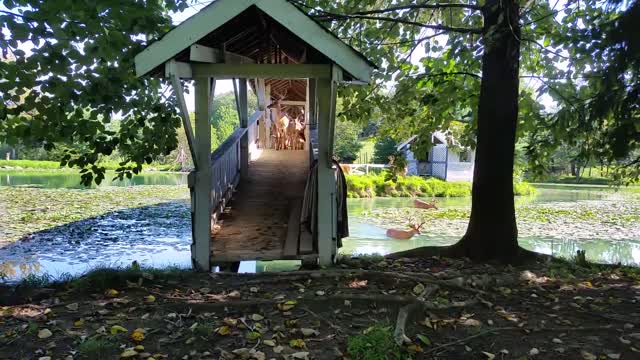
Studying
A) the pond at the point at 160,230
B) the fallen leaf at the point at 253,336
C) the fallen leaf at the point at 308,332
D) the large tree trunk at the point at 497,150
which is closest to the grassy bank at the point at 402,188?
the pond at the point at 160,230

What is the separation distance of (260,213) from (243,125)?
4.23 metres

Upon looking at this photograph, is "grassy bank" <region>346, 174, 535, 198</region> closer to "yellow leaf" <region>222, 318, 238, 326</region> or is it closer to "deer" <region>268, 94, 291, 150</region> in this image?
"deer" <region>268, 94, 291, 150</region>

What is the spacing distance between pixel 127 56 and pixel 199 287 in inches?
142

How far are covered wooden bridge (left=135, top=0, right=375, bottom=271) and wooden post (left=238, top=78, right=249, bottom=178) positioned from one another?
1159 mm

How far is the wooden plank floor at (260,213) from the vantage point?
274 inches

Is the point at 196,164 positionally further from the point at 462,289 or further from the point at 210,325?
the point at 462,289

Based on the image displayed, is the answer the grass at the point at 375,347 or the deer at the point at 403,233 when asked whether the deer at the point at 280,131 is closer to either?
the deer at the point at 403,233

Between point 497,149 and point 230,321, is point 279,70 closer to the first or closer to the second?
point 230,321

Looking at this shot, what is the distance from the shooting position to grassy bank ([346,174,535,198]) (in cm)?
3375

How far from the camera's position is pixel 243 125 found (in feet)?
41.1

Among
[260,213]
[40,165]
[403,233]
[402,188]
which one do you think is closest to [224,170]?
[260,213]

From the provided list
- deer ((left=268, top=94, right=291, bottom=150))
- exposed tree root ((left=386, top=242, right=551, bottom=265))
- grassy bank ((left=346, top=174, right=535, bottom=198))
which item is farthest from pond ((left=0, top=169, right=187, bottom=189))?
exposed tree root ((left=386, top=242, right=551, bottom=265))

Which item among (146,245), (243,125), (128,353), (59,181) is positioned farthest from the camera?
(59,181)

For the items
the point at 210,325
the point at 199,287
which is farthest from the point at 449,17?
the point at 210,325
